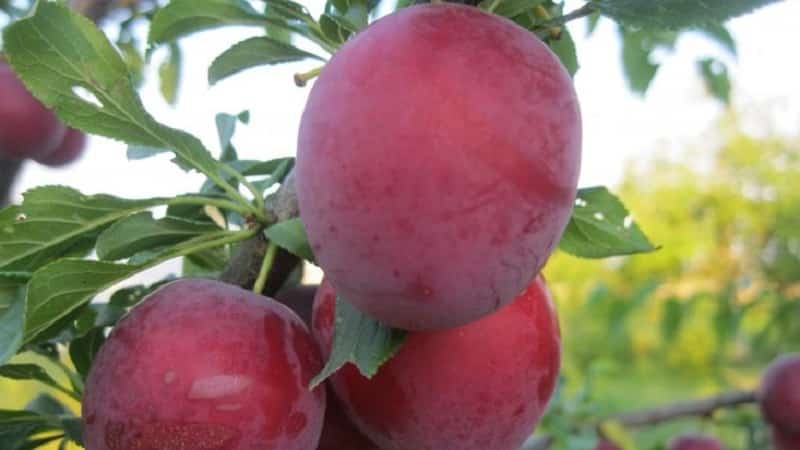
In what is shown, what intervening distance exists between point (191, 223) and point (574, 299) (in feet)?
14.1

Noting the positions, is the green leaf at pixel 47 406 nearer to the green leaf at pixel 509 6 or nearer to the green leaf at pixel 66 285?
the green leaf at pixel 66 285

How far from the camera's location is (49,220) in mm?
575

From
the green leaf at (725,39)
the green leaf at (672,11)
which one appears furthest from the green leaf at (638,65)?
the green leaf at (672,11)

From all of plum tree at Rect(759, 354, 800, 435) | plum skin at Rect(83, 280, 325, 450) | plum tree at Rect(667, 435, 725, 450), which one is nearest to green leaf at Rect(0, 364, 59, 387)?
plum skin at Rect(83, 280, 325, 450)

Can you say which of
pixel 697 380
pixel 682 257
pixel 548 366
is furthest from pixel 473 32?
pixel 682 257

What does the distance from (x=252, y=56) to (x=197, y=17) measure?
0.18 ft

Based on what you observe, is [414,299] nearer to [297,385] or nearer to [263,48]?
[297,385]

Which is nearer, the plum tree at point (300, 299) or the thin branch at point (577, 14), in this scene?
the thin branch at point (577, 14)

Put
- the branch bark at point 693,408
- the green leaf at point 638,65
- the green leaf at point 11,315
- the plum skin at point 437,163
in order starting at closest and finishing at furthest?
the plum skin at point 437,163 < the green leaf at point 11,315 < the green leaf at point 638,65 < the branch bark at point 693,408

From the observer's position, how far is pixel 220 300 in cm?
52

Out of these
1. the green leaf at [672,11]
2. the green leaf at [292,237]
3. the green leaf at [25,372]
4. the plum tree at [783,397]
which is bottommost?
the plum tree at [783,397]

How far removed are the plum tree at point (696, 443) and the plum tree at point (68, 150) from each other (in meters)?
1.39

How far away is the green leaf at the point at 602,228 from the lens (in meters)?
0.65

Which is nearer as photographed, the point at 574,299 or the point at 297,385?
the point at 297,385
